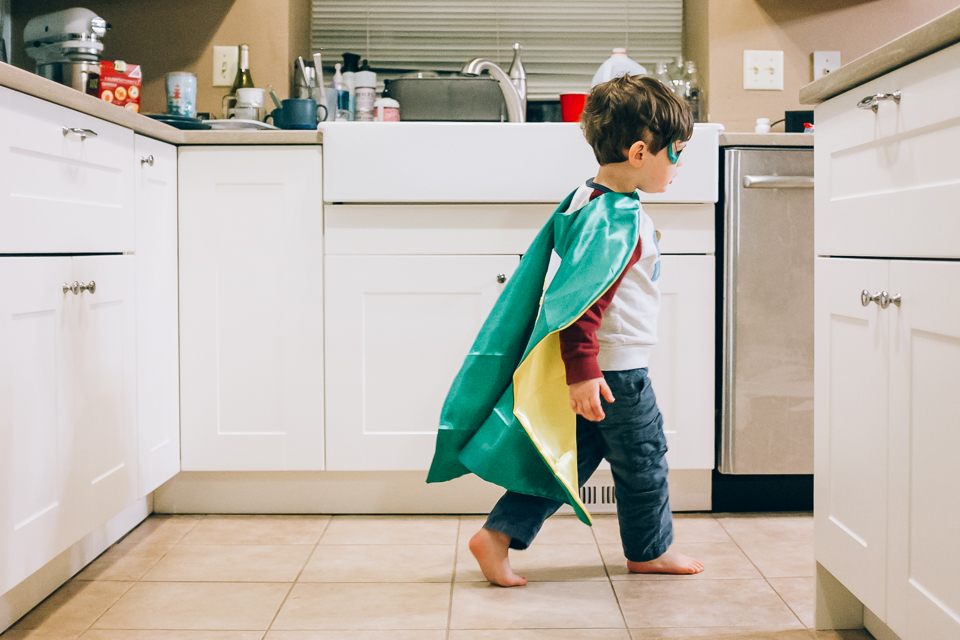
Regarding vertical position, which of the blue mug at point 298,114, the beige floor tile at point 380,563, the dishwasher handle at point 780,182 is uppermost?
the blue mug at point 298,114

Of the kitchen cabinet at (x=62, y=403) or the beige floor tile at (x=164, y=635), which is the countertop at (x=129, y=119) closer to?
the kitchen cabinet at (x=62, y=403)

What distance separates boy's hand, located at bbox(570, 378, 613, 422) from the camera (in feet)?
4.03

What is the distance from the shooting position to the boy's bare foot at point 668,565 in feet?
4.83

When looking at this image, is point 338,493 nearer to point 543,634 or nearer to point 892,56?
point 543,634

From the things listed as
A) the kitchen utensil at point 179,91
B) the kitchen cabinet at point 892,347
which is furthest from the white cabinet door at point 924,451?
the kitchen utensil at point 179,91

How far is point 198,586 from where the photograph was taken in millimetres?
1432

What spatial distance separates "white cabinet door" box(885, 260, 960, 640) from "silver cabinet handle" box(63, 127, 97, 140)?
3.95 ft

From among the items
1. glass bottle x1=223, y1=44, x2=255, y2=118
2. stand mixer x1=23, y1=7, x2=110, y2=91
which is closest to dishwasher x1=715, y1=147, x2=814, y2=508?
glass bottle x1=223, y1=44, x2=255, y2=118

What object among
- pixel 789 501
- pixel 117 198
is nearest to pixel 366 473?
pixel 117 198

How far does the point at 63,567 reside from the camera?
1440 millimetres

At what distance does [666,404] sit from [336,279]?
0.76 m

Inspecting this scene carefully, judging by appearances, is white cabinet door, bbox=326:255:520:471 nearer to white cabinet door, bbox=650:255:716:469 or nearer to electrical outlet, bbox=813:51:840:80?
white cabinet door, bbox=650:255:716:469

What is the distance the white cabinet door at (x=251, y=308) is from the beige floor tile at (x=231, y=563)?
0.21 metres

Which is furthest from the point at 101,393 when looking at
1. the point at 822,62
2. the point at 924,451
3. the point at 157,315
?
the point at 822,62
